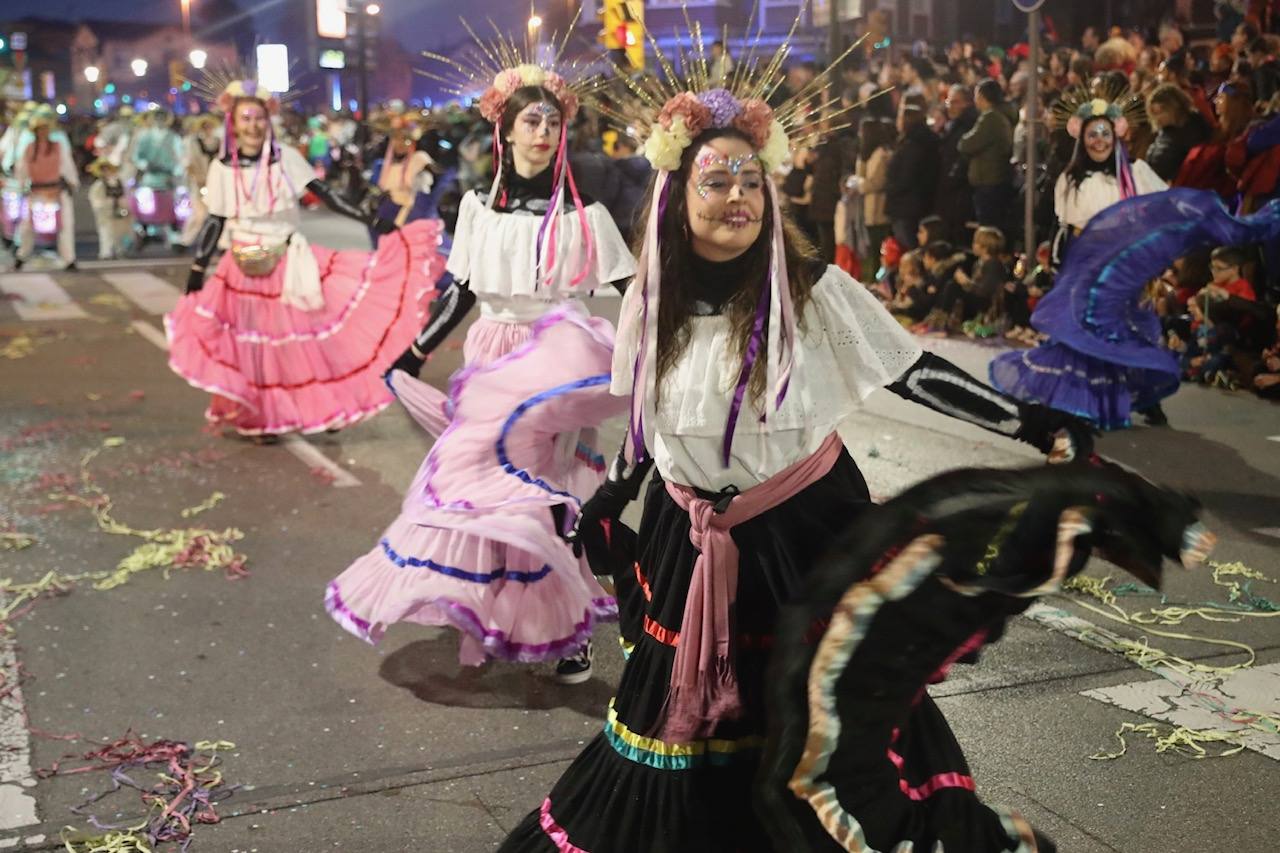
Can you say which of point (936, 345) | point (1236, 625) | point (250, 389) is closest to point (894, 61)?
point (936, 345)

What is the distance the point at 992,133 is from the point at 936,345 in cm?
190

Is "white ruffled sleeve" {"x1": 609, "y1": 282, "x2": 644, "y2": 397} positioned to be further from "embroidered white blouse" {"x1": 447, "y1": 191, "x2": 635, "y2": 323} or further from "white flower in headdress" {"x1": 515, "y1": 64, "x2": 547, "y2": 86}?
"white flower in headdress" {"x1": 515, "y1": 64, "x2": 547, "y2": 86}

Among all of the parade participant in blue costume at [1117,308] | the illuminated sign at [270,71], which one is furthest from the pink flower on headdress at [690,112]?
the illuminated sign at [270,71]

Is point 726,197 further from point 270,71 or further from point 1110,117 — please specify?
point 270,71

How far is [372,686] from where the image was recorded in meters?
5.14

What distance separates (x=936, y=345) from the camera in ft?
40.1

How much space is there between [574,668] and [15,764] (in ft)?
5.75

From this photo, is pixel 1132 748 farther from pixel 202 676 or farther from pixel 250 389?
pixel 250 389

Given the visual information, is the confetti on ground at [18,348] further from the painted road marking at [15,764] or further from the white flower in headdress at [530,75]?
the white flower in headdress at [530,75]

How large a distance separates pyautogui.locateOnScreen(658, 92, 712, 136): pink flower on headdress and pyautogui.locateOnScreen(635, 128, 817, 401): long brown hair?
0.09 ft

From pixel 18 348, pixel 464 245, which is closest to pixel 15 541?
pixel 464 245

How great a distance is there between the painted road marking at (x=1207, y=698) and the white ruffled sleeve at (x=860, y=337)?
6.72 ft

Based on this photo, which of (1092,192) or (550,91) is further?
(1092,192)

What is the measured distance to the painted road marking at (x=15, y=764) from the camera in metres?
4.16
